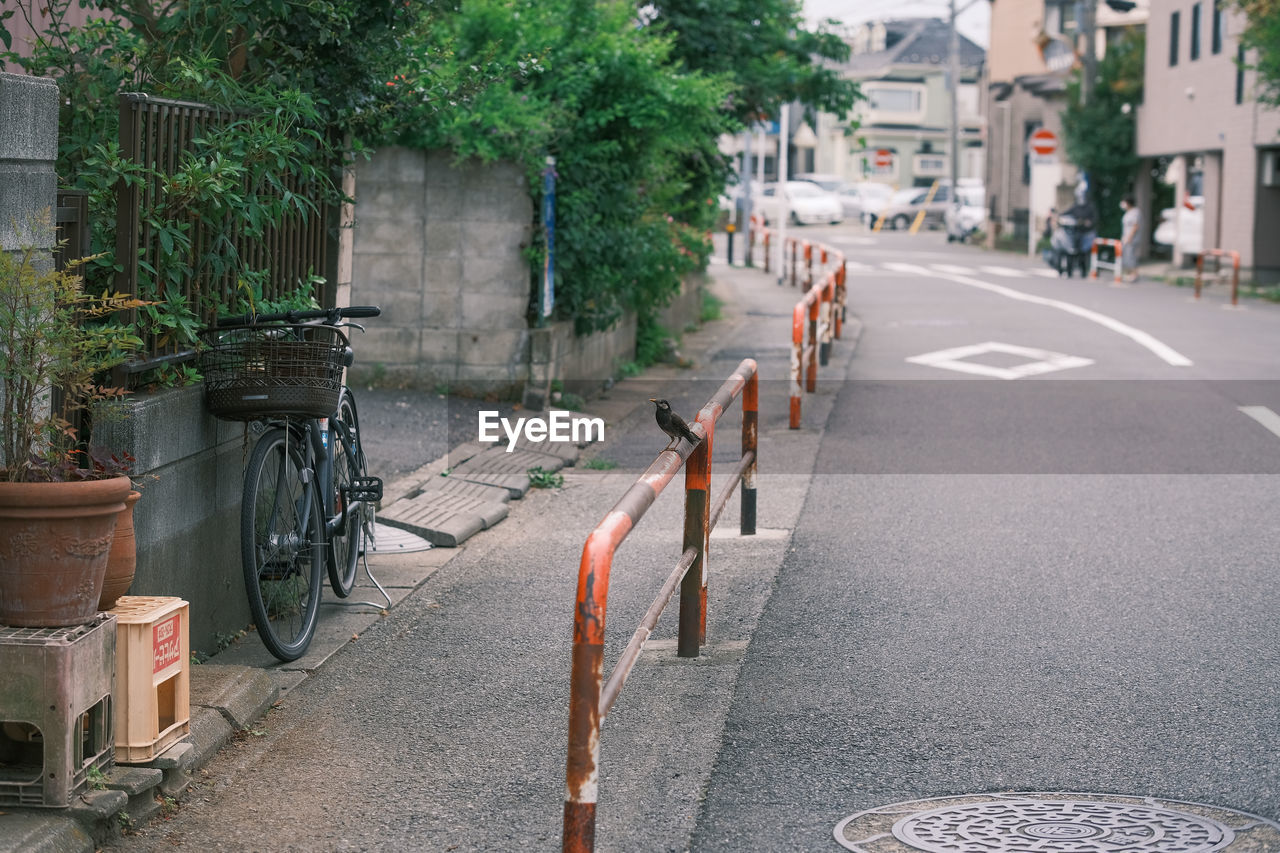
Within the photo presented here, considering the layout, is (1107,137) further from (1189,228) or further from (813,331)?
(813,331)

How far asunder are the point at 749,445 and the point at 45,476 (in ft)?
13.1

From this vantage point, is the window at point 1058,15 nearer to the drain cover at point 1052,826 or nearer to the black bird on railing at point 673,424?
the black bird on railing at point 673,424

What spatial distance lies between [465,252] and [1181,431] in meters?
5.52

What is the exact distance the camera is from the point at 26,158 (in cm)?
456

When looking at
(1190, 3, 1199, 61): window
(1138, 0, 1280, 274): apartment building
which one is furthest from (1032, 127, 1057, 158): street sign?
(1190, 3, 1199, 61): window

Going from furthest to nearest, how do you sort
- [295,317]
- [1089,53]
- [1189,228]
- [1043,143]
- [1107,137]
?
[1043,143] → [1089,53] → [1107,137] → [1189,228] → [295,317]

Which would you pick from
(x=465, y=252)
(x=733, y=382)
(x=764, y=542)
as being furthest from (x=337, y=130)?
(x=465, y=252)

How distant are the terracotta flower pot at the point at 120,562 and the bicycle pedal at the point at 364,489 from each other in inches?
78.6

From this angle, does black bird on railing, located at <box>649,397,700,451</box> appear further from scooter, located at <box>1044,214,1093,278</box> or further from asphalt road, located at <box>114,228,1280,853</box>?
scooter, located at <box>1044,214,1093,278</box>

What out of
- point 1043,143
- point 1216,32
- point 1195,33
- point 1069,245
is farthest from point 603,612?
point 1043,143

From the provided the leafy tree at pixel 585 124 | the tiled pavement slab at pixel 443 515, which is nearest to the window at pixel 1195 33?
the leafy tree at pixel 585 124

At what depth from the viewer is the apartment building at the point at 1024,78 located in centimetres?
4600

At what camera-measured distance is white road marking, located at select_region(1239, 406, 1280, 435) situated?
38.8ft

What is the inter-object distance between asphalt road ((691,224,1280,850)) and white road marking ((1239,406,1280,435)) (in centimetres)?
13
